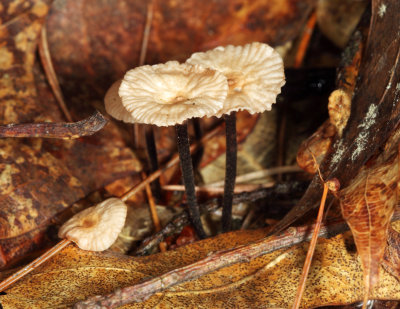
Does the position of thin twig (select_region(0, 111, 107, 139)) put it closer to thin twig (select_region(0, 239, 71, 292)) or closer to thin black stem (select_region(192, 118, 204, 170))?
thin twig (select_region(0, 239, 71, 292))

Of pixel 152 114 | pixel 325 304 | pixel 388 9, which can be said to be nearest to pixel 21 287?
pixel 152 114

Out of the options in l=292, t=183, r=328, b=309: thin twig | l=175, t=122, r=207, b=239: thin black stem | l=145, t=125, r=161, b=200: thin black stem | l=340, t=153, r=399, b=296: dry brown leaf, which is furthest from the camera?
l=145, t=125, r=161, b=200: thin black stem

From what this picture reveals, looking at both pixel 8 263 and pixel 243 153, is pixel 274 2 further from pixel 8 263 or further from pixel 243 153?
pixel 8 263

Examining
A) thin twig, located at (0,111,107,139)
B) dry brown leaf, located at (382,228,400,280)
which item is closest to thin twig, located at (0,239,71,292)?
thin twig, located at (0,111,107,139)

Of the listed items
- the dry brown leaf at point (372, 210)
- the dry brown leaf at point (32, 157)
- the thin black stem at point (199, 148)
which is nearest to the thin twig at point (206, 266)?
the dry brown leaf at point (372, 210)

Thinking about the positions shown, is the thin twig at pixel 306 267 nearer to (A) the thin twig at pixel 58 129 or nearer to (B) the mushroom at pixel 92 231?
(B) the mushroom at pixel 92 231

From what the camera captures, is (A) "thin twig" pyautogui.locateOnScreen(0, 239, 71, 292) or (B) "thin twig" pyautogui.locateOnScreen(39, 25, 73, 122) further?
(B) "thin twig" pyautogui.locateOnScreen(39, 25, 73, 122)
